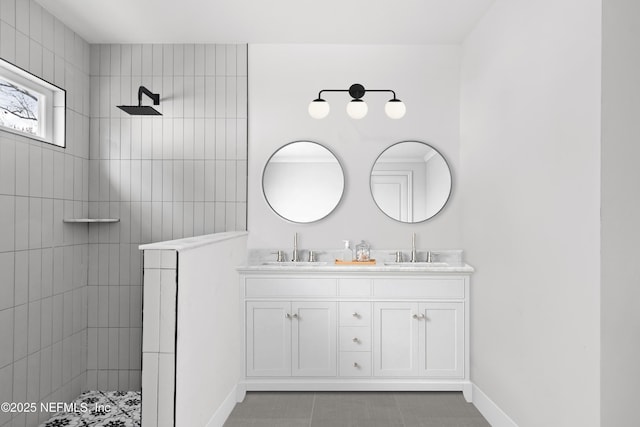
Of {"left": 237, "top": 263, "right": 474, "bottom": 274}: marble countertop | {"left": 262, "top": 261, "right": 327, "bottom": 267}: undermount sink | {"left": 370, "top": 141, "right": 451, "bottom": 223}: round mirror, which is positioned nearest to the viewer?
{"left": 237, "top": 263, "right": 474, "bottom": 274}: marble countertop

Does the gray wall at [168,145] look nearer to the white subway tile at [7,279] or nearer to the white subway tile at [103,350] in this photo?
the white subway tile at [103,350]

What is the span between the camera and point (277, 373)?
333 centimetres

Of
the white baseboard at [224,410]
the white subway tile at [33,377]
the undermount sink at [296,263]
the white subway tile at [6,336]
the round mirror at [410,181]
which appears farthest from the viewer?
the round mirror at [410,181]

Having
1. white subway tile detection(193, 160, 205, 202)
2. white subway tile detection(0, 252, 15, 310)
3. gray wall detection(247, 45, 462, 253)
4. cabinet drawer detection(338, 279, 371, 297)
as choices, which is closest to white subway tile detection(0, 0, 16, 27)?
white subway tile detection(0, 252, 15, 310)

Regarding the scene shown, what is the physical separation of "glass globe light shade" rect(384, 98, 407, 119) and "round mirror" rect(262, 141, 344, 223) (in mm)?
572

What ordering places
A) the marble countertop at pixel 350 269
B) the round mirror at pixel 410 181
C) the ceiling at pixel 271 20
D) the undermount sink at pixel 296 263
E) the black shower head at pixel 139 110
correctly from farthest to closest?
the round mirror at pixel 410 181
the undermount sink at pixel 296 263
the marble countertop at pixel 350 269
the black shower head at pixel 139 110
the ceiling at pixel 271 20

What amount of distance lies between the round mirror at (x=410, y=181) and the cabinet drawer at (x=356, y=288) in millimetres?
606

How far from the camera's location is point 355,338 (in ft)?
10.9

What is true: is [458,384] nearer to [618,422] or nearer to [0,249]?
[618,422]

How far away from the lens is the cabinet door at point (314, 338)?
10.9 ft

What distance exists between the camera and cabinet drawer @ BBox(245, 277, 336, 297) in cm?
333

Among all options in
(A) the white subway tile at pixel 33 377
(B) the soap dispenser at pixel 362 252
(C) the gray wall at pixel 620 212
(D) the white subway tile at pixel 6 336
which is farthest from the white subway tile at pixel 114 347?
(C) the gray wall at pixel 620 212

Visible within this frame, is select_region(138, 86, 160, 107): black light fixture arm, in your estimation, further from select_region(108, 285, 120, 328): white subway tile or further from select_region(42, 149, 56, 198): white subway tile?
select_region(108, 285, 120, 328): white subway tile

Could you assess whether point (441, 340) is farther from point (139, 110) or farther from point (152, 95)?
point (152, 95)
